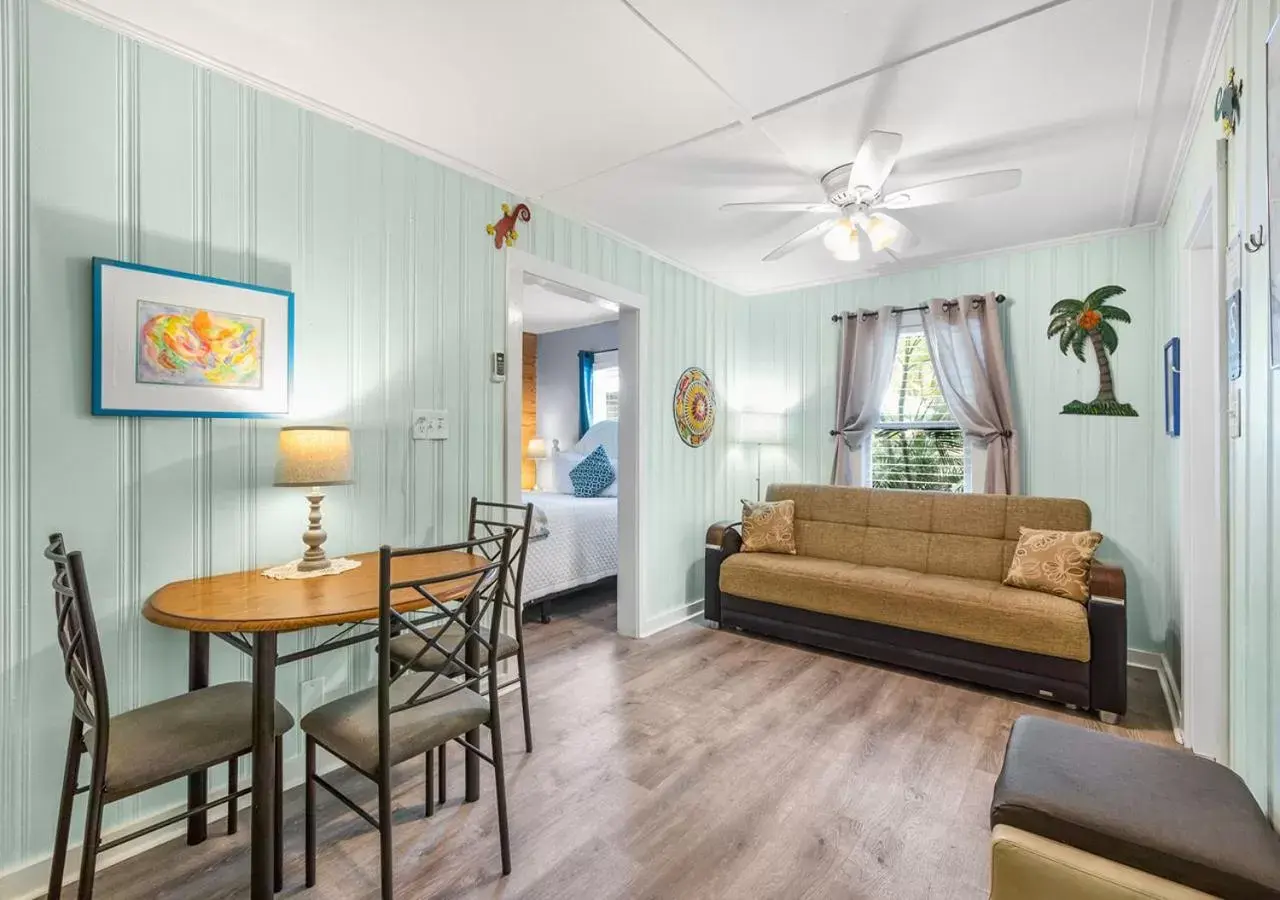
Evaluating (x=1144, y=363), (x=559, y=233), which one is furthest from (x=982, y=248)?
(x=559, y=233)

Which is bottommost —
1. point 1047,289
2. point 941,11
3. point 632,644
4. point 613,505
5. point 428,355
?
point 632,644

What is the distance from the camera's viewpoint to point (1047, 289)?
151 inches

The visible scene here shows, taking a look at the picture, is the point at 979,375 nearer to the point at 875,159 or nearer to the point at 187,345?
the point at 875,159

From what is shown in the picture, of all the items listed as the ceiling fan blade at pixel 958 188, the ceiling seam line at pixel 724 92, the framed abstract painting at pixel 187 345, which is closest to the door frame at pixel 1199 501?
the ceiling fan blade at pixel 958 188

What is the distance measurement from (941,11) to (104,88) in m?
2.58

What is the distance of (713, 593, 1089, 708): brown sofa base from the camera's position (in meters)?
2.88

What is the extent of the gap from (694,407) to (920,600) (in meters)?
2.01

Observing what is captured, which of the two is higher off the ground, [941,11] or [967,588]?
[941,11]

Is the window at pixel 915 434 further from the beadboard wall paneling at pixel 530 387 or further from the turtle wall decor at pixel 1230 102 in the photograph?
the beadboard wall paneling at pixel 530 387

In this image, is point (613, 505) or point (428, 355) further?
point (613, 505)

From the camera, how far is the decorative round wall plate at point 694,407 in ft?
14.1

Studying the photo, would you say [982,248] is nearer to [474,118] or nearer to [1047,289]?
[1047,289]

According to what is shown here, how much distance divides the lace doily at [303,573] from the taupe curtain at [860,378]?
3.53 m

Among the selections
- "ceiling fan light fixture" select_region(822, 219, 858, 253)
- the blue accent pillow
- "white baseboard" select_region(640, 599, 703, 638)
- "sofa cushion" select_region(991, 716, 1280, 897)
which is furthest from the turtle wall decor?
the blue accent pillow
